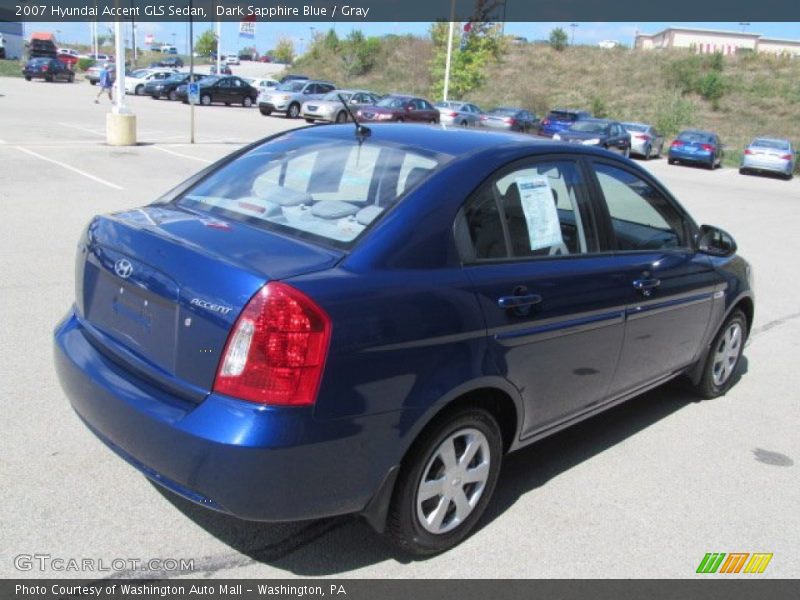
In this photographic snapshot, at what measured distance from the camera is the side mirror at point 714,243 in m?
4.59

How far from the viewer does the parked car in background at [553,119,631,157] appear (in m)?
27.3

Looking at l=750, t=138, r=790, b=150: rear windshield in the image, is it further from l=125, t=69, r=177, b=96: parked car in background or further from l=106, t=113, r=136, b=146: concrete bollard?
l=125, t=69, r=177, b=96: parked car in background

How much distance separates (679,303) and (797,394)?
1856mm

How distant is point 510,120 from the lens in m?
32.7

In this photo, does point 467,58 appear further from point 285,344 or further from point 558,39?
point 285,344

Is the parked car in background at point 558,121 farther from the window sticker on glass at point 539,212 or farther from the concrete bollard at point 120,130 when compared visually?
the window sticker on glass at point 539,212

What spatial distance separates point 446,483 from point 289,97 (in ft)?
112

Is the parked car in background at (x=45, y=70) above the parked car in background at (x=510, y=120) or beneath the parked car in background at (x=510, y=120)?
above

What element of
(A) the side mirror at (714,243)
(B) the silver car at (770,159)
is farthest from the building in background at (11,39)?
(A) the side mirror at (714,243)

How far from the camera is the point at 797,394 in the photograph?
5.51m

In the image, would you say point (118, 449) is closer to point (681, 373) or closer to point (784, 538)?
point (784, 538)

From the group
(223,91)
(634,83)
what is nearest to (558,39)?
(634,83)

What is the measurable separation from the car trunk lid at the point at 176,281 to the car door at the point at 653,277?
180 centimetres

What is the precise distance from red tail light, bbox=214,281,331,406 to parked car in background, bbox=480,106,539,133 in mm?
30470
